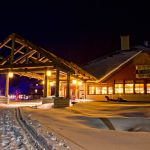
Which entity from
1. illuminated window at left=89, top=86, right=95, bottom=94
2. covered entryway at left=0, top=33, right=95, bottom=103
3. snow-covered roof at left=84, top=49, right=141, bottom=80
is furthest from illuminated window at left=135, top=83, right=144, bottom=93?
covered entryway at left=0, top=33, right=95, bottom=103

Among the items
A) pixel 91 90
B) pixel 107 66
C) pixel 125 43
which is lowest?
pixel 91 90

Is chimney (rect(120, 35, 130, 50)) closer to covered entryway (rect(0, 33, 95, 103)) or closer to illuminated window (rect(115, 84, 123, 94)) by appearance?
illuminated window (rect(115, 84, 123, 94))

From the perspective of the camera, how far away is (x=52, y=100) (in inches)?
871

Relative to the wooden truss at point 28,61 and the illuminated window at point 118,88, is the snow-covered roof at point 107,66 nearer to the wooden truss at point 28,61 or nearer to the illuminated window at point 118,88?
the illuminated window at point 118,88

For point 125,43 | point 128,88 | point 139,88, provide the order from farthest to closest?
point 125,43, point 128,88, point 139,88

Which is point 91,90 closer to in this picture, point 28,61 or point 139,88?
point 139,88

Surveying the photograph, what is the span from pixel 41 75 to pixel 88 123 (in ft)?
59.9

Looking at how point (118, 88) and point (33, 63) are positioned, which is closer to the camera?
point (33, 63)

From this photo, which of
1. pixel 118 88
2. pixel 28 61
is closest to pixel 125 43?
pixel 118 88

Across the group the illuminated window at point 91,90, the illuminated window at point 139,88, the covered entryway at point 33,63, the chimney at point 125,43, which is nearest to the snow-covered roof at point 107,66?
the illuminated window at point 91,90

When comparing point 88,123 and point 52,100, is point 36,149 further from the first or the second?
point 52,100

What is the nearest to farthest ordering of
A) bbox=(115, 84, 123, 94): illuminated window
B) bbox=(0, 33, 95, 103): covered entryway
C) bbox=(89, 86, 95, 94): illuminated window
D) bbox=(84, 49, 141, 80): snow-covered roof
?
bbox=(0, 33, 95, 103): covered entryway
bbox=(84, 49, 141, 80): snow-covered roof
bbox=(115, 84, 123, 94): illuminated window
bbox=(89, 86, 95, 94): illuminated window

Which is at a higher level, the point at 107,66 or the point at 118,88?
the point at 107,66

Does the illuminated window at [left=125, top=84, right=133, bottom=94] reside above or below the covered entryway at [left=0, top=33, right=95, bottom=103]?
below
